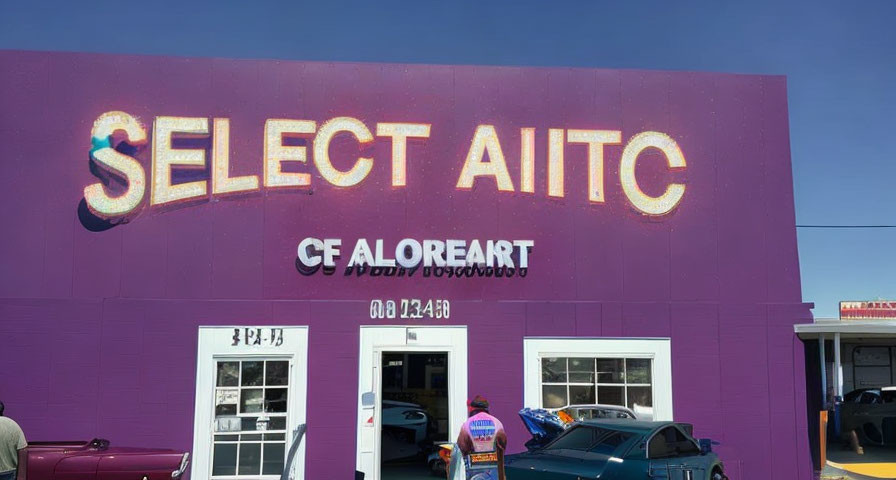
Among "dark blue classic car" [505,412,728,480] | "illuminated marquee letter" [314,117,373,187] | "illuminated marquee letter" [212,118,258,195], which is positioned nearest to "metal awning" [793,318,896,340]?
"dark blue classic car" [505,412,728,480]

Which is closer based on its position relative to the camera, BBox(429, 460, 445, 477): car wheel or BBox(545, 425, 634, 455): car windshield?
BBox(545, 425, 634, 455): car windshield

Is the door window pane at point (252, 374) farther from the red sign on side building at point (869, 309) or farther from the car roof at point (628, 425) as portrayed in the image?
the red sign on side building at point (869, 309)

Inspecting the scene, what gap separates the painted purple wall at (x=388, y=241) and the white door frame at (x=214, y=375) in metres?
0.16

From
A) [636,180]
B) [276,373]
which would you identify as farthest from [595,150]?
[276,373]

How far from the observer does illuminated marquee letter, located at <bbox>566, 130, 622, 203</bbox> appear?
44.0 ft

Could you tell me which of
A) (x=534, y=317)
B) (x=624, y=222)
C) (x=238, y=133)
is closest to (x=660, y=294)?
(x=624, y=222)

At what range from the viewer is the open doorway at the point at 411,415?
15.3 m

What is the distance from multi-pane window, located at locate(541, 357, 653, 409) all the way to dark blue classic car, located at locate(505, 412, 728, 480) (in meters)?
2.12

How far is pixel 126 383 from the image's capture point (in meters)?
12.2

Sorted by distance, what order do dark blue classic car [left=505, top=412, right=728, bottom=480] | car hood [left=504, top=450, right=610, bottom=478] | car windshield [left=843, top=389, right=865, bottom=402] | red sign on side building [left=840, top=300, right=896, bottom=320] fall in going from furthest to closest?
→ red sign on side building [left=840, top=300, right=896, bottom=320] → car windshield [left=843, top=389, right=865, bottom=402] → dark blue classic car [left=505, top=412, right=728, bottom=480] → car hood [left=504, top=450, right=610, bottom=478]

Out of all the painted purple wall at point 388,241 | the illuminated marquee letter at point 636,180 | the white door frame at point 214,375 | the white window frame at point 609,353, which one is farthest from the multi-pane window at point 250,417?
the illuminated marquee letter at point 636,180

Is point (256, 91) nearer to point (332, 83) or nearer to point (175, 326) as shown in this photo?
point (332, 83)

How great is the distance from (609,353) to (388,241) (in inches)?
156

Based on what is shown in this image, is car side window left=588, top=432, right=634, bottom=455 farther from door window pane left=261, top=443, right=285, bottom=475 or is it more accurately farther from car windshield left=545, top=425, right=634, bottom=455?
door window pane left=261, top=443, right=285, bottom=475
